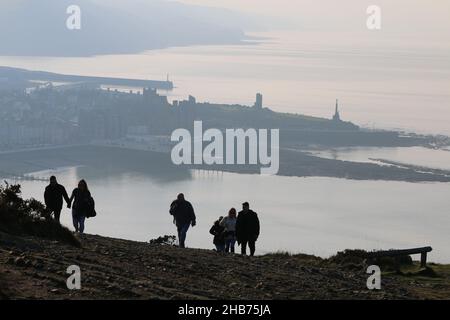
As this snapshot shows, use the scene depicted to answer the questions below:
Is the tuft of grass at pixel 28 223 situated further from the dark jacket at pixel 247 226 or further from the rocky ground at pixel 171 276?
the dark jacket at pixel 247 226

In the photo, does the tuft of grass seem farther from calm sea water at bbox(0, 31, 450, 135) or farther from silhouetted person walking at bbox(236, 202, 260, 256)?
calm sea water at bbox(0, 31, 450, 135)

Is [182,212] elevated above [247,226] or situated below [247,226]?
above

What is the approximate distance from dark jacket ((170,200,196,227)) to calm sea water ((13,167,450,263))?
26.0 meters

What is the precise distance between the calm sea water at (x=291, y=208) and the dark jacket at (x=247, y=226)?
26.4m

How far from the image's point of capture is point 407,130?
341ft

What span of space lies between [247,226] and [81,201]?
1947 mm

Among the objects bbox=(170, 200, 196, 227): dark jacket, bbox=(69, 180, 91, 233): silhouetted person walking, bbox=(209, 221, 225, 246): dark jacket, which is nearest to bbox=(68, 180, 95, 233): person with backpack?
bbox=(69, 180, 91, 233): silhouetted person walking

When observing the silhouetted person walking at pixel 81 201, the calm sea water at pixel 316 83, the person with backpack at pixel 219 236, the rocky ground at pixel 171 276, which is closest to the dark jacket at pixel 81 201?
the silhouetted person walking at pixel 81 201

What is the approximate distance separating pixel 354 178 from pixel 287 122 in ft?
109

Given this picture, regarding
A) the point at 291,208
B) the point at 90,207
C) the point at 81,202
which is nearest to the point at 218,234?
the point at 90,207

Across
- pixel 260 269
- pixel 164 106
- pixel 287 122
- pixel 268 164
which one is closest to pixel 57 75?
pixel 164 106

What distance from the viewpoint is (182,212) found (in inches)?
538

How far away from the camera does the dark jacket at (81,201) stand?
13503 millimetres

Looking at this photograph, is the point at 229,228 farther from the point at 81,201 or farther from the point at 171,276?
the point at 171,276
